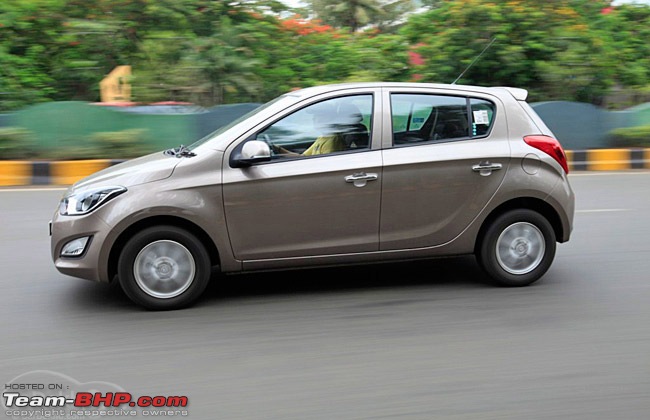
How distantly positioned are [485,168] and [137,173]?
252cm

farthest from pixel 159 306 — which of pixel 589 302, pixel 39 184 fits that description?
pixel 39 184

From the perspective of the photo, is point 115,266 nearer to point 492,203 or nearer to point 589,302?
point 492,203

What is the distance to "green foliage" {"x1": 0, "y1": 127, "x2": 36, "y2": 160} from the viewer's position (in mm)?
12078

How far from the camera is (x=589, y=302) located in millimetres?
5754

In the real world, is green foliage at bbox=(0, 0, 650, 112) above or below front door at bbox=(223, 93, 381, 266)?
above

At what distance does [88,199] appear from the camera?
546cm

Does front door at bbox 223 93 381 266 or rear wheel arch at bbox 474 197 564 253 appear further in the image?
rear wheel arch at bbox 474 197 564 253

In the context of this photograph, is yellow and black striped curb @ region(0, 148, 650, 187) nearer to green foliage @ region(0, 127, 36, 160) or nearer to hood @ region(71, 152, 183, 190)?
green foliage @ region(0, 127, 36, 160)

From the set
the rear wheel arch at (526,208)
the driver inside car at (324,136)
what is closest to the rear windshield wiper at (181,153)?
the driver inside car at (324,136)

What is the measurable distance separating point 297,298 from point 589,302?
2.13 meters

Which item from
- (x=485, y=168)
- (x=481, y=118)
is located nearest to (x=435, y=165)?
(x=485, y=168)

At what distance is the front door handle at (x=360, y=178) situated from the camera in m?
5.62

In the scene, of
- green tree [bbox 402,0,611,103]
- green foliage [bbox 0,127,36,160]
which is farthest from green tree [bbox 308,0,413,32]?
green foliage [bbox 0,127,36,160]

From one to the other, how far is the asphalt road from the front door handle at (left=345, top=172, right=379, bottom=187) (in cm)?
86
